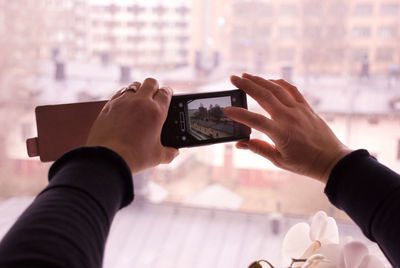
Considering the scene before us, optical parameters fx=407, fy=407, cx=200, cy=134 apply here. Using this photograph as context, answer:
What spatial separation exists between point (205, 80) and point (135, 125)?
1120mm

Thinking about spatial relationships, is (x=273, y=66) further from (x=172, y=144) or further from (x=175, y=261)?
(x=172, y=144)

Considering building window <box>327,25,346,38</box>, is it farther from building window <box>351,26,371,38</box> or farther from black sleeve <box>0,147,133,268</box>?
black sleeve <box>0,147,133,268</box>

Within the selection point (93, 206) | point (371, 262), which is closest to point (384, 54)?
point (371, 262)

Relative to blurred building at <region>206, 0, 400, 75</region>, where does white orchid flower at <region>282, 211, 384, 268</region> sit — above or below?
below

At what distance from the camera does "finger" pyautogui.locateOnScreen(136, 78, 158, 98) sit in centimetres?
45

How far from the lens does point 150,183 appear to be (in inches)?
62.5

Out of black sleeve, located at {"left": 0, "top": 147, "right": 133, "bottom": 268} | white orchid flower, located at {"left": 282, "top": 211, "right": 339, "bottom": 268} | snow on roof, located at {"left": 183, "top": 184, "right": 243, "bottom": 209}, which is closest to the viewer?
black sleeve, located at {"left": 0, "top": 147, "right": 133, "bottom": 268}

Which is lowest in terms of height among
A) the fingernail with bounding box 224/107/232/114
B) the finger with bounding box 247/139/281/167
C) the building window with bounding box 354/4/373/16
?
the finger with bounding box 247/139/281/167

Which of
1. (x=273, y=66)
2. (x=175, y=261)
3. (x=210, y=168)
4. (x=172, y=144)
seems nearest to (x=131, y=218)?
(x=175, y=261)

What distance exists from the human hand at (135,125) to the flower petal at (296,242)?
0.21m

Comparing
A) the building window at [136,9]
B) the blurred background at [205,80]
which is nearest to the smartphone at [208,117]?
the blurred background at [205,80]

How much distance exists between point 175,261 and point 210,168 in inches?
15.5

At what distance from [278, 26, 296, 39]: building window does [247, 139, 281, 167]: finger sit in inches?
39.8

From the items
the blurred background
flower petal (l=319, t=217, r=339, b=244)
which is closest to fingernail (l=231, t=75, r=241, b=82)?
flower petal (l=319, t=217, r=339, b=244)
